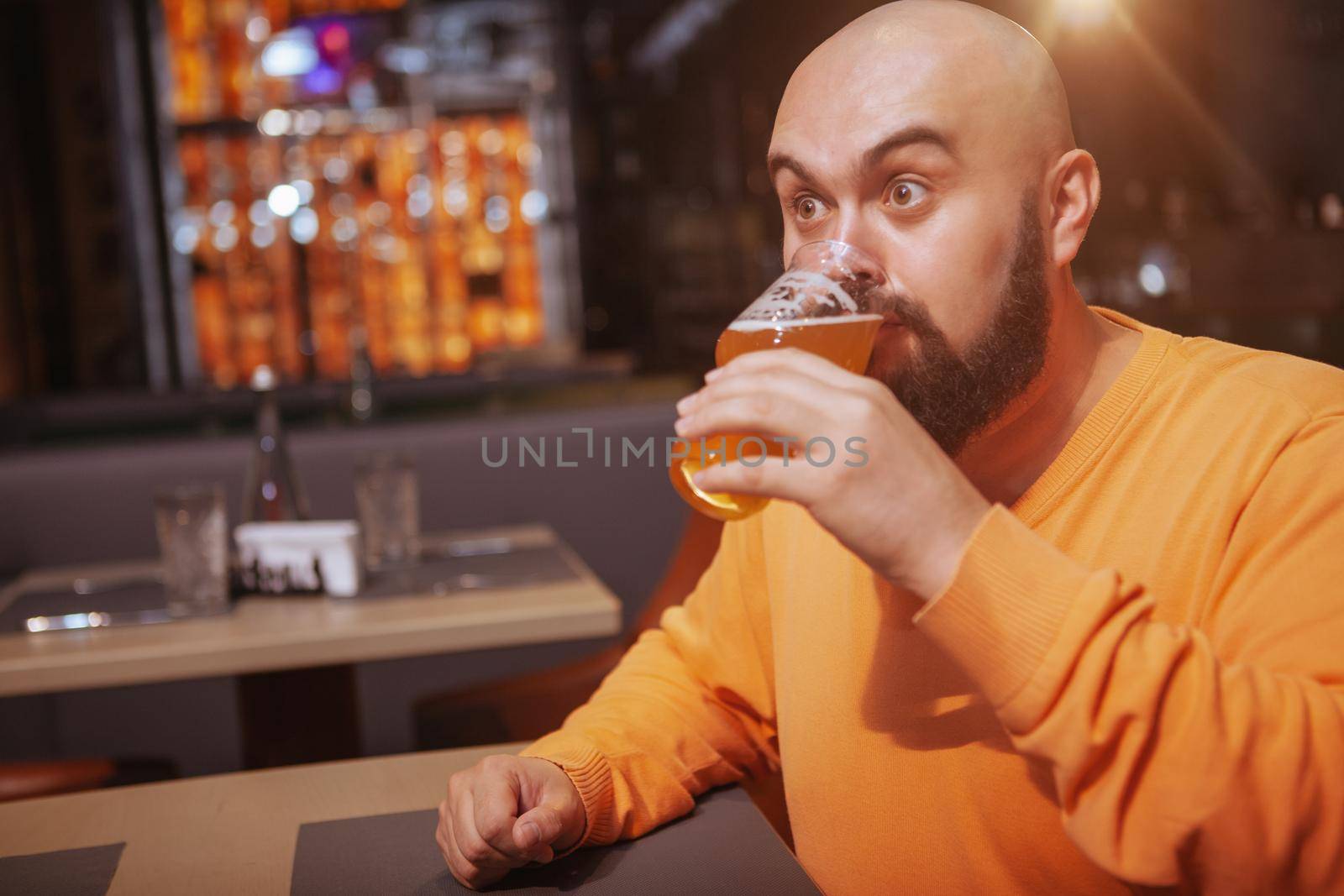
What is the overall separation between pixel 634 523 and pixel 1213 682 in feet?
8.56

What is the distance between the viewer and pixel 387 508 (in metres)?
2.26

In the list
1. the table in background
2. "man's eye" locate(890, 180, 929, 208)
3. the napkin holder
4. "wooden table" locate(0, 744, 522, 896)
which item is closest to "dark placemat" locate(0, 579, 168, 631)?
the table in background

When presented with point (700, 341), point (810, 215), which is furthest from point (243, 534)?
point (700, 341)

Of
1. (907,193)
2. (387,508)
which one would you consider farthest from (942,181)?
(387,508)

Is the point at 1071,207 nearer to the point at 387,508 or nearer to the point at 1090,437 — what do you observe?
the point at 1090,437

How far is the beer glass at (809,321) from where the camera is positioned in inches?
34.7

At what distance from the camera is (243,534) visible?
2.01 metres

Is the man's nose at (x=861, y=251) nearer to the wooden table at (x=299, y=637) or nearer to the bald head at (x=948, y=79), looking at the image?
the bald head at (x=948, y=79)

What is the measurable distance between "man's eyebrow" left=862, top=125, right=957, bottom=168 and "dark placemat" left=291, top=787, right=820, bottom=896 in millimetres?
535

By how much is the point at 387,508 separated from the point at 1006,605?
1672 mm

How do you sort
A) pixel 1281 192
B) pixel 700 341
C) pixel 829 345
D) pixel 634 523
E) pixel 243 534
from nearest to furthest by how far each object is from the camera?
pixel 829 345 → pixel 243 534 → pixel 634 523 → pixel 1281 192 → pixel 700 341

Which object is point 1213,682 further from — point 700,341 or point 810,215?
point 700,341

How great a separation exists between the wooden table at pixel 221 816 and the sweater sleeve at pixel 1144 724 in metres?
0.56

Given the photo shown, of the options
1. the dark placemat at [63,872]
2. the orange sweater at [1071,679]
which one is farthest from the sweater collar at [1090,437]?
the dark placemat at [63,872]
